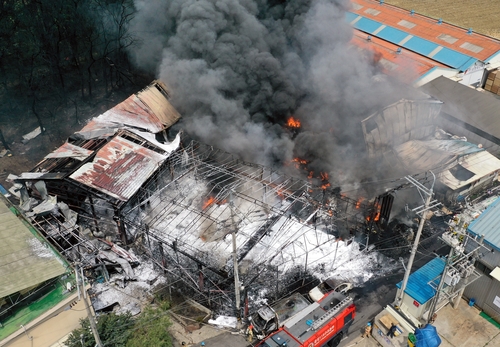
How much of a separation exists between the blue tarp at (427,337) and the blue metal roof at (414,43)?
2578 cm

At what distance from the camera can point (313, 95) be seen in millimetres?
30375

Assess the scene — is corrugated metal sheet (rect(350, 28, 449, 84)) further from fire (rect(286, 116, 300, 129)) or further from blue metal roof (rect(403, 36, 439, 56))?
fire (rect(286, 116, 300, 129))

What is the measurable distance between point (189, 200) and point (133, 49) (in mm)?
19374

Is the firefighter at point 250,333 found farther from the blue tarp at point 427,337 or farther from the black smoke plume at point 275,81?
the black smoke plume at point 275,81

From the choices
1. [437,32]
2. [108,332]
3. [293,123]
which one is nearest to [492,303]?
[293,123]

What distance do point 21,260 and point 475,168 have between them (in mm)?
24551

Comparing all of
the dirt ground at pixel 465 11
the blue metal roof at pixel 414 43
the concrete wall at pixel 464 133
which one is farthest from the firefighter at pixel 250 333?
the dirt ground at pixel 465 11

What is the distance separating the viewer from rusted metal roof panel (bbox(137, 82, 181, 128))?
30547 mm

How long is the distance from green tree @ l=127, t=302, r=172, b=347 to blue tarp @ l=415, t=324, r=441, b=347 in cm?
1016

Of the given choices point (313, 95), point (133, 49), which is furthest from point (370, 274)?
point (133, 49)

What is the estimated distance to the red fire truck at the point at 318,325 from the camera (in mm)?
17522

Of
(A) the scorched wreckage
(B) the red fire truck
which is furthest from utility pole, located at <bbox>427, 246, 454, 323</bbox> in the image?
(A) the scorched wreckage

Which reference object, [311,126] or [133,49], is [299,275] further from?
[133,49]

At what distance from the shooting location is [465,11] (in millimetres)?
53156
